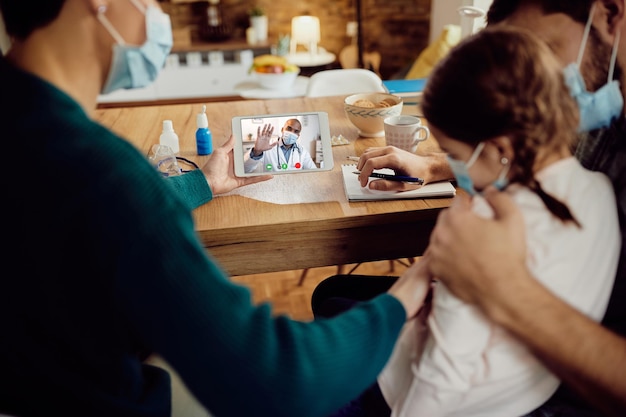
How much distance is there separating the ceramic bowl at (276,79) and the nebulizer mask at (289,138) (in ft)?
7.98

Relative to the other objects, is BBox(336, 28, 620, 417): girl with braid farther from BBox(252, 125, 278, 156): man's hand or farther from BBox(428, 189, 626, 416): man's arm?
BBox(252, 125, 278, 156): man's hand

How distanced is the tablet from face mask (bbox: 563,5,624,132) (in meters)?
0.67

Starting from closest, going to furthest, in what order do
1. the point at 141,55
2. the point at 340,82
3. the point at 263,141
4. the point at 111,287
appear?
the point at 111,287
the point at 141,55
the point at 263,141
the point at 340,82

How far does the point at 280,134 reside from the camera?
1.45m

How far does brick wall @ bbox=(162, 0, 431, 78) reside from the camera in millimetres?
5234

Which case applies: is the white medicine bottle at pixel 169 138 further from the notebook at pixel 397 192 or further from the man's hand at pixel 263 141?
the notebook at pixel 397 192

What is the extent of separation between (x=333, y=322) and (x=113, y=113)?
149 centimetres

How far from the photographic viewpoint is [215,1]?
512cm

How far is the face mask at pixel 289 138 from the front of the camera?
57.0 inches

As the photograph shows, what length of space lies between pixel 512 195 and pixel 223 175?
74 centimetres

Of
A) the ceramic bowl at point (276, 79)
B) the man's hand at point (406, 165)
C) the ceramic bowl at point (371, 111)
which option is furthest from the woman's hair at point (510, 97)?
the ceramic bowl at point (276, 79)

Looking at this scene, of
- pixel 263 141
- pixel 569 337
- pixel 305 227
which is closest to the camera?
pixel 569 337

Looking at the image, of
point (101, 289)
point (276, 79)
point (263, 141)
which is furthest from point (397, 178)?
point (276, 79)

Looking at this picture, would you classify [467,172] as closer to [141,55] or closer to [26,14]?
[141,55]
